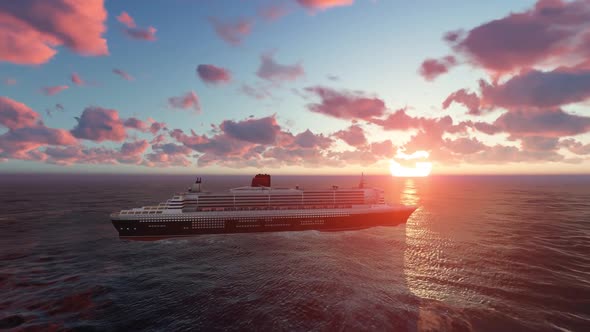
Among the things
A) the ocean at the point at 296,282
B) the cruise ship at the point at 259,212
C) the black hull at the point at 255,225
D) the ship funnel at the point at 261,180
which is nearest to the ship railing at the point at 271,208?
the cruise ship at the point at 259,212

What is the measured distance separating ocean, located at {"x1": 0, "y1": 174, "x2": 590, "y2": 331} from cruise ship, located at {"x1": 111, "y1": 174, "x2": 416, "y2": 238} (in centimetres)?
417

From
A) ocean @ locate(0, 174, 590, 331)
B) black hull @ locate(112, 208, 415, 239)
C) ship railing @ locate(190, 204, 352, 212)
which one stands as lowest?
ocean @ locate(0, 174, 590, 331)

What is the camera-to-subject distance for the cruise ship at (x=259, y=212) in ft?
176

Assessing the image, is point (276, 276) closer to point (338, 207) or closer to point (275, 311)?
point (275, 311)

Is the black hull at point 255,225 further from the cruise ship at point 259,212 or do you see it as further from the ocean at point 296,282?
the ocean at point 296,282

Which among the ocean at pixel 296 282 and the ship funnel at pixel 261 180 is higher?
the ship funnel at pixel 261 180

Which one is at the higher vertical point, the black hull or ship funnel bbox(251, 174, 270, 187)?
ship funnel bbox(251, 174, 270, 187)

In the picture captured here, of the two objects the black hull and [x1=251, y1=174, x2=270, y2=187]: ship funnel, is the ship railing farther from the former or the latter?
[x1=251, y1=174, x2=270, y2=187]: ship funnel

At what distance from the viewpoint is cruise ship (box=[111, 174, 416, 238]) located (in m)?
53.8

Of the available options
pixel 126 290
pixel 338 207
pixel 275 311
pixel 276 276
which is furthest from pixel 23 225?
pixel 338 207

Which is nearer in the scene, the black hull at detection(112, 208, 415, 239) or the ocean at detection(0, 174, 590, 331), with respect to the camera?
the ocean at detection(0, 174, 590, 331)

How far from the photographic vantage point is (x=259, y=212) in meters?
60.2

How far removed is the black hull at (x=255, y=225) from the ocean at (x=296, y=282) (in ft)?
9.64

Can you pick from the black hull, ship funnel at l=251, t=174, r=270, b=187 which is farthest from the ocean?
ship funnel at l=251, t=174, r=270, b=187
